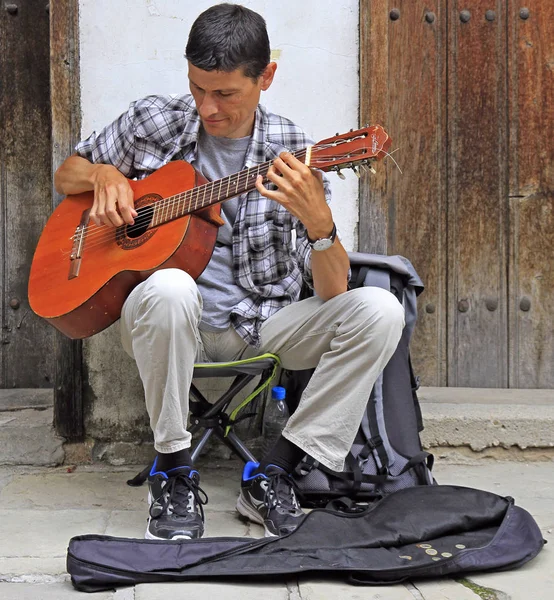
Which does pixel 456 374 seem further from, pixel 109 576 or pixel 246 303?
pixel 109 576

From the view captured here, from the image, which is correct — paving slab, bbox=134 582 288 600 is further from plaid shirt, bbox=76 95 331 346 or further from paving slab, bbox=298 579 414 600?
plaid shirt, bbox=76 95 331 346

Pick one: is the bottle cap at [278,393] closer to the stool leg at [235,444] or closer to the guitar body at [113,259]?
the stool leg at [235,444]

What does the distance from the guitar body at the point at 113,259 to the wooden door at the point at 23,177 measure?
1018mm

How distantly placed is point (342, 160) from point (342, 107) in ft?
3.07

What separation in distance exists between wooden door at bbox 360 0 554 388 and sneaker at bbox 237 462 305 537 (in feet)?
3.98

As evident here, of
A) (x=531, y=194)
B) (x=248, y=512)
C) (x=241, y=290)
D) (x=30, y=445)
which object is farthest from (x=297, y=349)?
(x=531, y=194)

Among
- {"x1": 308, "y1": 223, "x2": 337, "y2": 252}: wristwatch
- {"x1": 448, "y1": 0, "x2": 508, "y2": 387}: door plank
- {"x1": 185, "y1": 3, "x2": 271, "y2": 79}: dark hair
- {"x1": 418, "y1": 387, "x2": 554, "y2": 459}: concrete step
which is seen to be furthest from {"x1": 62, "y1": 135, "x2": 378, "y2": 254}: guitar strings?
{"x1": 448, "y1": 0, "x2": 508, "y2": 387}: door plank

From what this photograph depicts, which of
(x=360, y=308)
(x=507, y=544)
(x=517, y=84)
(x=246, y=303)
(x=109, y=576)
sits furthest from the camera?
(x=517, y=84)

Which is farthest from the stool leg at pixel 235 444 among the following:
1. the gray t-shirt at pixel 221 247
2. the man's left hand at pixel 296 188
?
the man's left hand at pixel 296 188

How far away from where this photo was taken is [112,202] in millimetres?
2352

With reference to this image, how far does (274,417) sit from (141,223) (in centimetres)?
79

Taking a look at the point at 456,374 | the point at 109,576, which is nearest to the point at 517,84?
the point at 456,374

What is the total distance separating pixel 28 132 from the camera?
342cm

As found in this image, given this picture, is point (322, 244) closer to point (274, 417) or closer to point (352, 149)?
point (352, 149)
